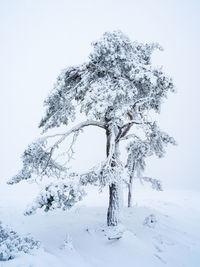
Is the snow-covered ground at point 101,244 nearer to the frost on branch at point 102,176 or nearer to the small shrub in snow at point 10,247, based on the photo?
the small shrub in snow at point 10,247

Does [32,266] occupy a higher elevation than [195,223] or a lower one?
higher

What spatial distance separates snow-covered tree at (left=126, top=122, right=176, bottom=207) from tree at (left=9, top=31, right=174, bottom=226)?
0.57 meters

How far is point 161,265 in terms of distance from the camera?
20.7 feet

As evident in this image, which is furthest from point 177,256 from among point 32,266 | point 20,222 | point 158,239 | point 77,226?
point 20,222

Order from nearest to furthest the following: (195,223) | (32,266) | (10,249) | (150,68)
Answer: (32,266), (10,249), (150,68), (195,223)

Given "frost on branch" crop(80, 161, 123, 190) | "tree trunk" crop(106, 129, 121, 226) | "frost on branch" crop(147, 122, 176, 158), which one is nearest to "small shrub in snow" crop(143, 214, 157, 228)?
"tree trunk" crop(106, 129, 121, 226)

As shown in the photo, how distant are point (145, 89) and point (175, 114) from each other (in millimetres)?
130649

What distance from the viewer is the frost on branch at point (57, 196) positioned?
4.86m

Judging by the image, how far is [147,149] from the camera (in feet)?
38.8

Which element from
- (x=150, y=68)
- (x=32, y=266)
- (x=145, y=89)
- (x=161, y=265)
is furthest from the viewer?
(x=145, y=89)

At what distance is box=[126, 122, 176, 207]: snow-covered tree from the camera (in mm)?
8430

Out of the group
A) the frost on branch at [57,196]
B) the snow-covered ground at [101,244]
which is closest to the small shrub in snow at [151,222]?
the snow-covered ground at [101,244]

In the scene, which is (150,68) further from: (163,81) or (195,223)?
(195,223)

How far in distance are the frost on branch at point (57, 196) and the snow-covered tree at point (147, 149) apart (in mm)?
1962
